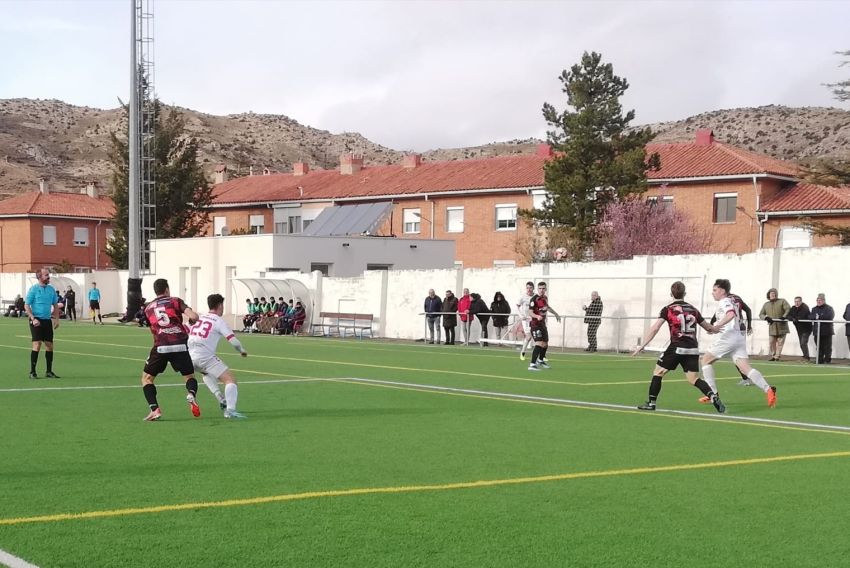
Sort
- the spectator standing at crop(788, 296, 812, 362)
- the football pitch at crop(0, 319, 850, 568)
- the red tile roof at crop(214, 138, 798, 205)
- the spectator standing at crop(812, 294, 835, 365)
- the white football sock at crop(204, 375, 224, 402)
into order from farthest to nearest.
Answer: the red tile roof at crop(214, 138, 798, 205), the spectator standing at crop(788, 296, 812, 362), the spectator standing at crop(812, 294, 835, 365), the white football sock at crop(204, 375, 224, 402), the football pitch at crop(0, 319, 850, 568)

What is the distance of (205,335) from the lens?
13.8 m

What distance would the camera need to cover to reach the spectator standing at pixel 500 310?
1357 inches

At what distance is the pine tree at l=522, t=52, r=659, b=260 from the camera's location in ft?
168

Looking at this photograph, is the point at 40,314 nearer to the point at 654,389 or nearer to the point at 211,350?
the point at 211,350

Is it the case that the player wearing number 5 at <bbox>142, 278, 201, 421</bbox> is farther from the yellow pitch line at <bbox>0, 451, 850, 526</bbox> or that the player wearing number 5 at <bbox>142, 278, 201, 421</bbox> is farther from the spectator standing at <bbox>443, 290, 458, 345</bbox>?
the spectator standing at <bbox>443, 290, 458, 345</bbox>

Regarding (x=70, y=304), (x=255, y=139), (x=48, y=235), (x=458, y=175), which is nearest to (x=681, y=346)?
(x=70, y=304)

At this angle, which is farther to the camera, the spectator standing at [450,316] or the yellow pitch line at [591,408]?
the spectator standing at [450,316]

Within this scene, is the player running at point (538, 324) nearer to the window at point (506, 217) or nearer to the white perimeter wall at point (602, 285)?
the white perimeter wall at point (602, 285)

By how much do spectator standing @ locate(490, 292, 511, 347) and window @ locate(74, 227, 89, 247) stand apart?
5344 centimetres

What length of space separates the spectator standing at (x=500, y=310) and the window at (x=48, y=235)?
52.3 metres

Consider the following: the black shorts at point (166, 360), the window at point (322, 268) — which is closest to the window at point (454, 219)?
the window at point (322, 268)

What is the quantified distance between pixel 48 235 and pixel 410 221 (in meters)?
29.7

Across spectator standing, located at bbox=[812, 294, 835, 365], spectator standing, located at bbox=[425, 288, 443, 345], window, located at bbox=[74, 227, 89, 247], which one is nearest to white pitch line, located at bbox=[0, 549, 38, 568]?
spectator standing, located at bbox=[812, 294, 835, 365]

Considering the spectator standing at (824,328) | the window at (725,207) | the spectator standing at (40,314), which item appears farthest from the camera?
the window at (725,207)
